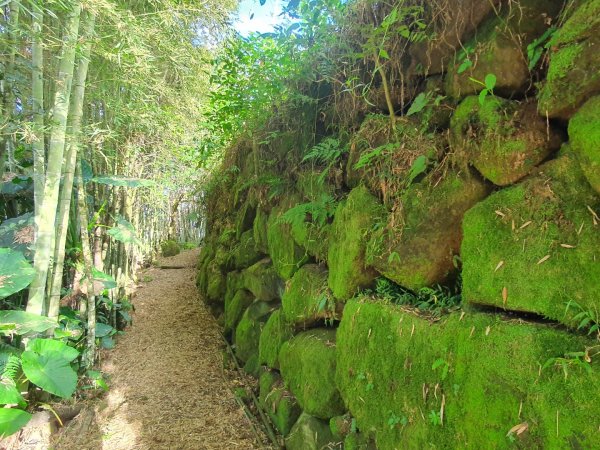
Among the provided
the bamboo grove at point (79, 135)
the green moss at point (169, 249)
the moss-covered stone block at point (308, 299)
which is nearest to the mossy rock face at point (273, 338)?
the moss-covered stone block at point (308, 299)

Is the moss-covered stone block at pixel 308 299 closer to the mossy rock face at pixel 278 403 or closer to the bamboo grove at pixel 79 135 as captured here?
the mossy rock face at pixel 278 403

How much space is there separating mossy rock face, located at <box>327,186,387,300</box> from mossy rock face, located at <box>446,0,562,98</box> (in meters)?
0.90

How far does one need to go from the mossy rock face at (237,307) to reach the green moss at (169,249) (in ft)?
25.2

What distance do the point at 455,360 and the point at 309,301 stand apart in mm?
1585

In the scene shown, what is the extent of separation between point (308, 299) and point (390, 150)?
1.49m

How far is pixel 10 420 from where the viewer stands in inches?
94.3

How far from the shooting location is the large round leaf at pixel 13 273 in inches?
Result: 111

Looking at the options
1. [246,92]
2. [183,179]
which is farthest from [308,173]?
[183,179]

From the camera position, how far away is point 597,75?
4.00 feet

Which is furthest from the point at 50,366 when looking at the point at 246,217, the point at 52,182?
the point at 246,217

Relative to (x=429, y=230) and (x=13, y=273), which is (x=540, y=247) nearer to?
(x=429, y=230)

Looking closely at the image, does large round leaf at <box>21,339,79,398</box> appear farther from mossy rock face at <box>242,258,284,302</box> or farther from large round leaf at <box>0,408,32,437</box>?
mossy rock face at <box>242,258,284,302</box>

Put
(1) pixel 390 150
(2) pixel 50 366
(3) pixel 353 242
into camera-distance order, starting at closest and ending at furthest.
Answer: (1) pixel 390 150 < (3) pixel 353 242 < (2) pixel 50 366

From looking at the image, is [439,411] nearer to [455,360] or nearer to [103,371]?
[455,360]
